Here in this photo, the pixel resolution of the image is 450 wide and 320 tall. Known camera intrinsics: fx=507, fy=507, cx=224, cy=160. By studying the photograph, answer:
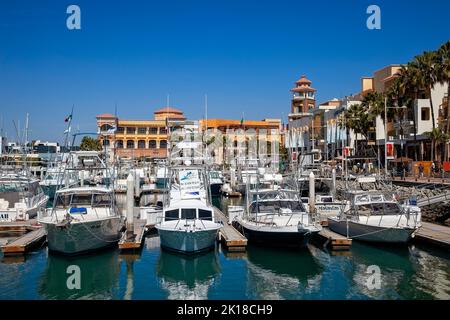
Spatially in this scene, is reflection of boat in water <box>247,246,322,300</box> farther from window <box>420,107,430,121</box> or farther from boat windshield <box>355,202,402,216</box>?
window <box>420,107,430,121</box>

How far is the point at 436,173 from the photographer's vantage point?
5850 centimetres

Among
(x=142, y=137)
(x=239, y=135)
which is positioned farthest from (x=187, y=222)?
(x=142, y=137)

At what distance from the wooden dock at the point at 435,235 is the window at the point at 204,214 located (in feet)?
41.6

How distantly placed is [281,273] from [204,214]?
6719 millimetres

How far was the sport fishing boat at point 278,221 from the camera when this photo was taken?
96.1 feet

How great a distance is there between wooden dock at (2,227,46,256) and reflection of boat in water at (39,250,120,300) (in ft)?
5.27

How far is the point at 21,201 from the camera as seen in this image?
42.8 metres

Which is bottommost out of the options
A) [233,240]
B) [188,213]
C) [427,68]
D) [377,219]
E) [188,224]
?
[233,240]

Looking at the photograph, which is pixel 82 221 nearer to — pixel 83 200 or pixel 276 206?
pixel 83 200

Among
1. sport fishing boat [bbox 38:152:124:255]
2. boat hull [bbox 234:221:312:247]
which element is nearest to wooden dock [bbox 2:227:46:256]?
Answer: sport fishing boat [bbox 38:152:124:255]

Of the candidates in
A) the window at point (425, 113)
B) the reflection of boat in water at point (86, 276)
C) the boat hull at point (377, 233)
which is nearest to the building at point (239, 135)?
the window at point (425, 113)

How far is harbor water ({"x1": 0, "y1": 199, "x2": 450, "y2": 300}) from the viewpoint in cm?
2217

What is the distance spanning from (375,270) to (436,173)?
121 feet
